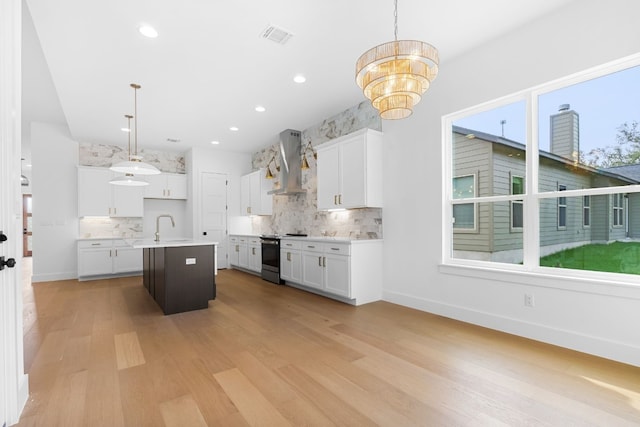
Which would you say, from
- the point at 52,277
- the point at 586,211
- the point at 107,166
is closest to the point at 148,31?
the point at 586,211

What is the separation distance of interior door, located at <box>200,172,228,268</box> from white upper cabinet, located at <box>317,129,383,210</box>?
378 centimetres

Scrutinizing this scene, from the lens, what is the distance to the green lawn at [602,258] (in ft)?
8.36

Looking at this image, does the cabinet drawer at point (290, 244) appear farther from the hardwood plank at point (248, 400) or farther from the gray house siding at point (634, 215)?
the gray house siding at point (634, 215)

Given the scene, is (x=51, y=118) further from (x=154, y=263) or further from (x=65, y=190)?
(x=154, y=263)

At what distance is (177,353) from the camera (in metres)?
2.73

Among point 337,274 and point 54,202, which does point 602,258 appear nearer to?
point 337,274

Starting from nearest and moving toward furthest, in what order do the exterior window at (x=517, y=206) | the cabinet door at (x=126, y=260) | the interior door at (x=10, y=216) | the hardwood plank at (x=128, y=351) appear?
the interior door at (x=10, y=216)
the hardwood plank at (x=128, y=351)
the exterior window at (x=517, y=206)
the cabinet door at (x=126, y=260)

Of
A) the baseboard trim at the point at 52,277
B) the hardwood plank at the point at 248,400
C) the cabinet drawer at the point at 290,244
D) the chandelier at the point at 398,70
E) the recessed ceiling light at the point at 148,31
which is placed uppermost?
the recessed ceiling light at the point at 148,31

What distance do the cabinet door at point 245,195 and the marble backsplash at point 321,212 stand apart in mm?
410

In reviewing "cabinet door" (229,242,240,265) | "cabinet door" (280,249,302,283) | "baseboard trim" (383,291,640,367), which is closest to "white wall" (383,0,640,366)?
"baseboard trim" (383,291,640,367)

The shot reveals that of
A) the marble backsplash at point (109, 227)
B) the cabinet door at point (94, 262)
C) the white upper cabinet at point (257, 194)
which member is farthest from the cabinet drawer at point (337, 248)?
the marble backsplash at point (109, 227)

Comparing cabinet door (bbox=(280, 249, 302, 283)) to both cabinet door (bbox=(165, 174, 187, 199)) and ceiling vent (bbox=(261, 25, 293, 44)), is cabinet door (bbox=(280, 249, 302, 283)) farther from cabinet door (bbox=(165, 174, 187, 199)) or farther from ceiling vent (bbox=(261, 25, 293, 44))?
cabinet door (bbox=(165, 174, 187, 199))

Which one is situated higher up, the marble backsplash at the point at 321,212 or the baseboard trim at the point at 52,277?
the marble backsplash at the point at 321,212

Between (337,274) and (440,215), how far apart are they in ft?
5.34
